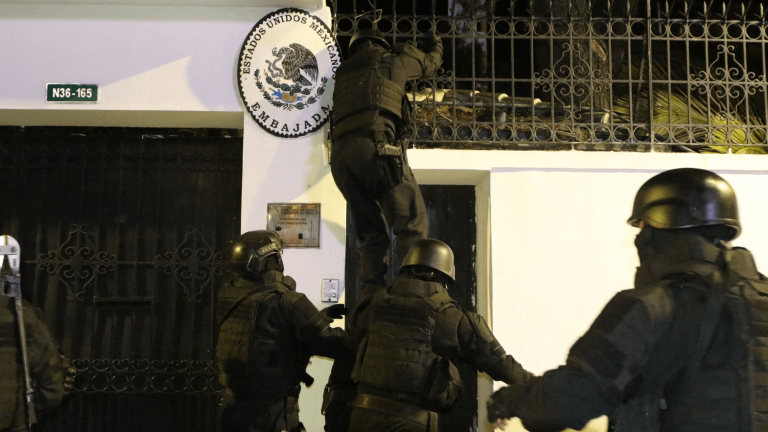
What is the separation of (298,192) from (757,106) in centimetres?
501

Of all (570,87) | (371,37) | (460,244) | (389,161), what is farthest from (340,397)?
(570,87)

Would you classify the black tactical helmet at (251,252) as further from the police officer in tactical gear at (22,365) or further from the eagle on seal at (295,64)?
the eagle on seal at (295,64)

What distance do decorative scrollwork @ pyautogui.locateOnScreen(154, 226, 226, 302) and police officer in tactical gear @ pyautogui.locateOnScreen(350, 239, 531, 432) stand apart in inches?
113

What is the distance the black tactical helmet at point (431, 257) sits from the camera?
14.4 ft

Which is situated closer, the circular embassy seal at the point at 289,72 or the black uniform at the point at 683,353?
the black uniform at the point at 683,353

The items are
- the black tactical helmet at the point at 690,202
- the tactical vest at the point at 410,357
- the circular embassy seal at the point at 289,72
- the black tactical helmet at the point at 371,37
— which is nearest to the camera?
the black tactical helmet at the point at 690,202

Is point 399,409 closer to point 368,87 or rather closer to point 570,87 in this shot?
point 368,87

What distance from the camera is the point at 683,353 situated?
260 centimetres

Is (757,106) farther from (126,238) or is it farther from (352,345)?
(126,238)

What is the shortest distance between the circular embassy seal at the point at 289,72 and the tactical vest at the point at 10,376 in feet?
8.52

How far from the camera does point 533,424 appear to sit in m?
2.83

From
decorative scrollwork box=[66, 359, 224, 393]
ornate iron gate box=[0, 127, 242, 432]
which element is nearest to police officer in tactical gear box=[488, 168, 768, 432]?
decorative scrollwork box=[66, 359, 224, 393]

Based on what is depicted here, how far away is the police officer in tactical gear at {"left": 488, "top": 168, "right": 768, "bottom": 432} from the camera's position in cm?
254

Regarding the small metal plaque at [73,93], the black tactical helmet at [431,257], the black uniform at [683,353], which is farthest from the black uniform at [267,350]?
the small metal plaque at [73,93]
